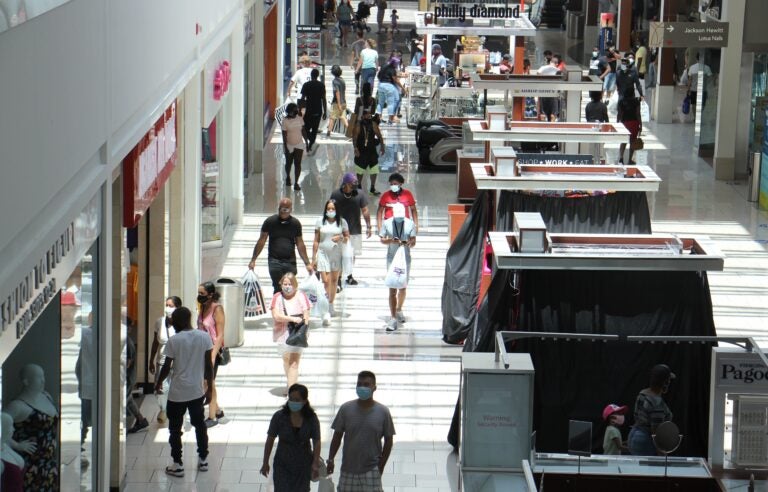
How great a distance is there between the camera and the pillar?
24734 millimetres

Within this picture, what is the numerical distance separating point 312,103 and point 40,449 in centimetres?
1884

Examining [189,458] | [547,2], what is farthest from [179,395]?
[547,2]

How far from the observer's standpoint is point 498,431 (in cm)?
936

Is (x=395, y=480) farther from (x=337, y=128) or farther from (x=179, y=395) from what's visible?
(x=337, y=128)

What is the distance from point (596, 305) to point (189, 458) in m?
3.52

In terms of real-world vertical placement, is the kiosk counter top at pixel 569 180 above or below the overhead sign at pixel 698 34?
below

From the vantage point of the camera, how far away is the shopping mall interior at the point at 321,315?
25.5ft

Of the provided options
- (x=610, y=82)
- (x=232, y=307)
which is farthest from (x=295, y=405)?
(x=610, y=82)

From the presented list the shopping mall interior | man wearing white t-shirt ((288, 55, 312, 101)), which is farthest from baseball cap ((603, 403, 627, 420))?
man wearing white t-shirt ((288, 55, 312, 101))

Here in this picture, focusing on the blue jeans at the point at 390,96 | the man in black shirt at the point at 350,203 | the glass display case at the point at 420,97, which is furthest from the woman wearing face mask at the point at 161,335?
the blue jeans at the point at 390,96

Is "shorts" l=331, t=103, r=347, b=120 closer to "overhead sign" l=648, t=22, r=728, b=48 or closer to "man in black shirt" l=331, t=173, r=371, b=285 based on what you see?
"overhead sign" l=648, t=22, r=728, b=48

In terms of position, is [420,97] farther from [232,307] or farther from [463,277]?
[232,307]

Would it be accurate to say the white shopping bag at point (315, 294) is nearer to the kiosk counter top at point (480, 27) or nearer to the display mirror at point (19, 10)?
the display mirror at point (19, 10)

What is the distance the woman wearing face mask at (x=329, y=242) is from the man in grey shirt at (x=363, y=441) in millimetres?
5484
